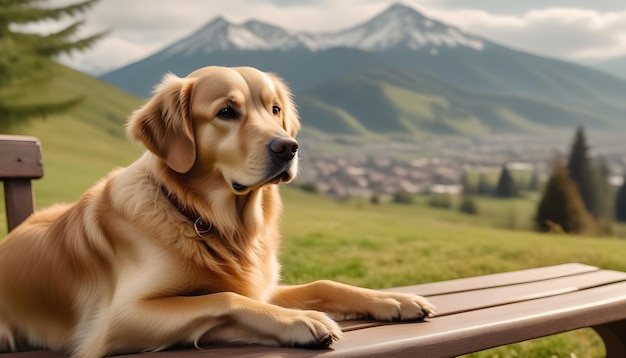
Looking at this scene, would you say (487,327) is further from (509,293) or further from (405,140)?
(405,140)

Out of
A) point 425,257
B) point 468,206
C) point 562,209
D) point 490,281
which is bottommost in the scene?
point 468,206

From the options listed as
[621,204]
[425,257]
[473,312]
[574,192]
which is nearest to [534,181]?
[621,204]

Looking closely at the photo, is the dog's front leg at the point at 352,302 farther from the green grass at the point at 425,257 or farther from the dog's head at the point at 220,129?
the green grass at the point at 425,257

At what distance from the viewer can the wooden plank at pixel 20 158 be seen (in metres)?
3.05

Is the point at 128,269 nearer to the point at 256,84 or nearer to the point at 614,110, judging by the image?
the point at 256,84

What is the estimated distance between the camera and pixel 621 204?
2005 centimetres

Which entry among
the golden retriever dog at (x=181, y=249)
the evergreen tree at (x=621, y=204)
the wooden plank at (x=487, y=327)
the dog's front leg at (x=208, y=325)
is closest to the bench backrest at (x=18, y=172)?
the golden retriever dog at (x=181, y=249)

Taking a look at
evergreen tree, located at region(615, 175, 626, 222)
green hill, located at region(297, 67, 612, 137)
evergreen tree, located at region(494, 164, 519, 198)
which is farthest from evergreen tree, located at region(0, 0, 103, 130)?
green hill, located at region(297, 67, 612, 137)

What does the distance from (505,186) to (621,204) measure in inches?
172

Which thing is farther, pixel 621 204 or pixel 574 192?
pixel 621 204

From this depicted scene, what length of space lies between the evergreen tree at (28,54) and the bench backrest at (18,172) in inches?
474

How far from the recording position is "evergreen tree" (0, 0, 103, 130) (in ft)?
47.0

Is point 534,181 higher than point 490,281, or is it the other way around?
point 490,281

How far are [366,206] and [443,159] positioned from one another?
8476 mm
